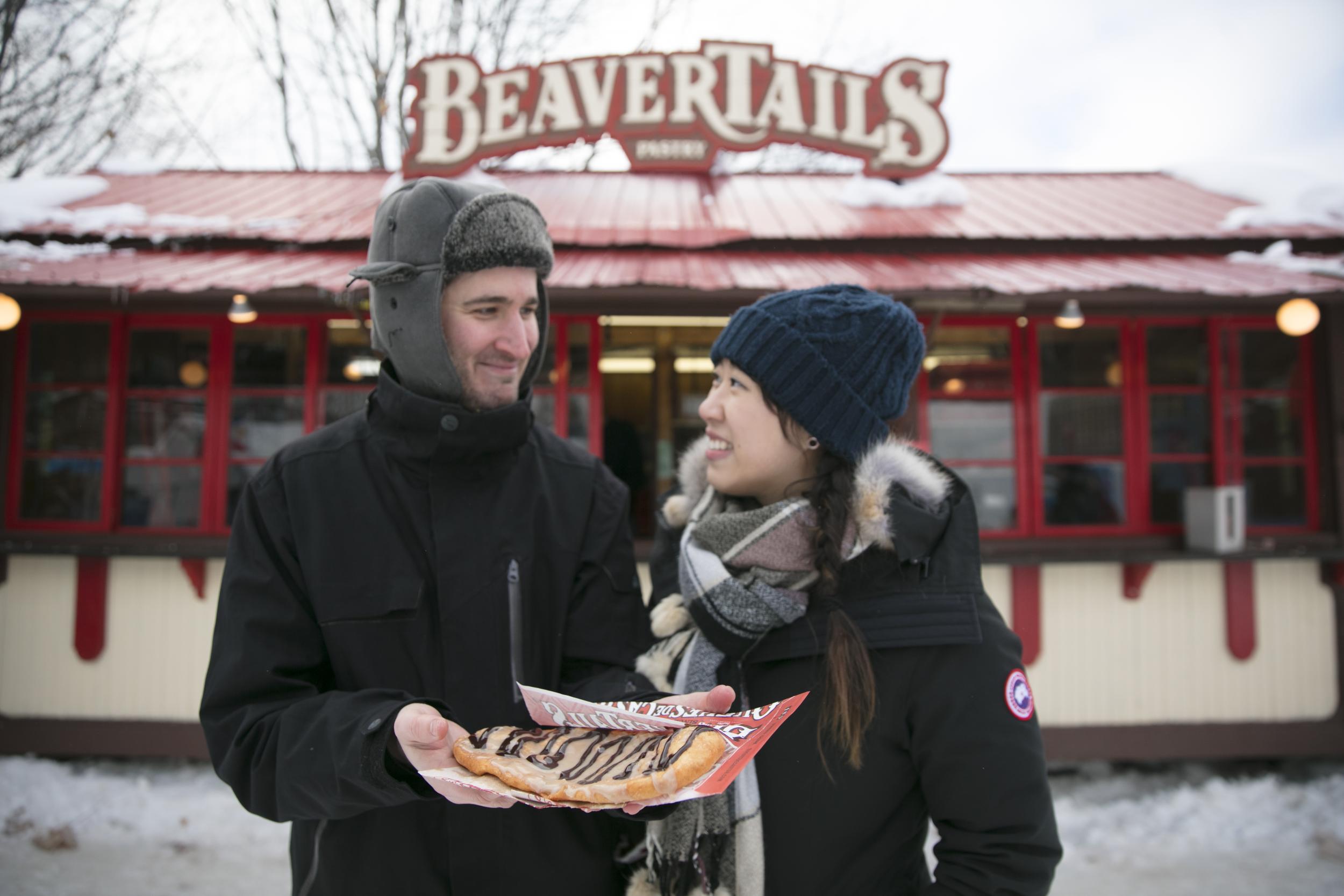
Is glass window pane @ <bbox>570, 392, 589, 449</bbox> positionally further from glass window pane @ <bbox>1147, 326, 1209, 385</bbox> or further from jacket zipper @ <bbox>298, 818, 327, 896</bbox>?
glass window pane @ <bbox>1147, 326, 1209, 385</bbox>

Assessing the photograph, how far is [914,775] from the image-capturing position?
1473 millimetres

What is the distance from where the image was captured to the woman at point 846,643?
137 centimetres

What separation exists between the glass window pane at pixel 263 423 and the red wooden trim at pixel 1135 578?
5848mm

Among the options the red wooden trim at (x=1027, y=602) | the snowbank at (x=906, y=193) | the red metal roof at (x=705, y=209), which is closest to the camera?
the red wooden trim at (x=1027, y=602)

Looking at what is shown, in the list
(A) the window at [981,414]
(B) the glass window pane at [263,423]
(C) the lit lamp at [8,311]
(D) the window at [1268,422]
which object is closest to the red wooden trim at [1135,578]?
(A) the window at [981,414]

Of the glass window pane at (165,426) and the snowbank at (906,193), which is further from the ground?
the snowbank at (906,193)

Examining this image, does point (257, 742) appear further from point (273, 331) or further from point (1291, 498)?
point (1291, 498)

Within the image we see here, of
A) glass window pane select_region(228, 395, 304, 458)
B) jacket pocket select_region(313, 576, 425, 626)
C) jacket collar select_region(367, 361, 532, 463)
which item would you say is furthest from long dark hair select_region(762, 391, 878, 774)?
glass window pane select_region(228, 395, 304, 458)

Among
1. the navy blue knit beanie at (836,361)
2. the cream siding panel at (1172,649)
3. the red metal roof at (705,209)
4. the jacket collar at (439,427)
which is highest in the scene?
the red metal roof at (705,209)

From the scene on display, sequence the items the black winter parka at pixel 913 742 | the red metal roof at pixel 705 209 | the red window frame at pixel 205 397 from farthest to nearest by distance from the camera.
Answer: the red metal roof at pixel 705 209 < the red window frame at pixel 205 397 < the black winter parka at pixel 913 742

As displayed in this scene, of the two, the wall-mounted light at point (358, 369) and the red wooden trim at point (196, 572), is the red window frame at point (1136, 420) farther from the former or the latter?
the red wooden trim at point (196, 572)

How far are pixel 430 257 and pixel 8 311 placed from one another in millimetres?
4727

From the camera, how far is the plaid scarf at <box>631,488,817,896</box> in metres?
1.51

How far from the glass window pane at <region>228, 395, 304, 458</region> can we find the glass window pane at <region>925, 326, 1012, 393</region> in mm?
4597
